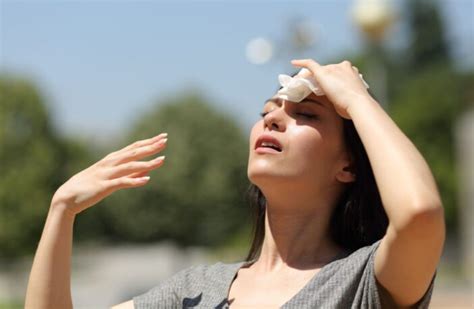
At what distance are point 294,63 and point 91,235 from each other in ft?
88.4

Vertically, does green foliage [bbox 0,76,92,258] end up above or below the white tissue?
A: below

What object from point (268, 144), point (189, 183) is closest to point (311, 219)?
point (268, 144)

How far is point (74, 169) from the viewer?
26.2 meters

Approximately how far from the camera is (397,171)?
2139mm

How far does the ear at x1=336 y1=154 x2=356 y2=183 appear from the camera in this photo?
270 cm

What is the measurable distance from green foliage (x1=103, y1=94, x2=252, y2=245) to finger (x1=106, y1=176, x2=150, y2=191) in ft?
77.4

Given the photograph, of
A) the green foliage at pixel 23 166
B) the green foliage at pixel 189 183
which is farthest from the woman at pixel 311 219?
the green foliage at pixel 189 183

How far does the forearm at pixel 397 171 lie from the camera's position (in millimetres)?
2082

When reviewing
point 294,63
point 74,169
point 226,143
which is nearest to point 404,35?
point 226,143

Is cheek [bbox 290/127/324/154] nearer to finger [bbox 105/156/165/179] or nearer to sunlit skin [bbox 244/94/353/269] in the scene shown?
sunlit skin [bbox 244/94/353/269]

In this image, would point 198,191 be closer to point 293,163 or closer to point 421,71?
point 293,163

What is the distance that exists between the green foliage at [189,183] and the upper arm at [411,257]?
23.8 metres

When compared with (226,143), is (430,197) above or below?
above

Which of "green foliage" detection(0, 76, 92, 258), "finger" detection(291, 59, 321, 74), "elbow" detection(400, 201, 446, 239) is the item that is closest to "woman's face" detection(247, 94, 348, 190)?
"finger" detection(291, 59, 321, 74)
